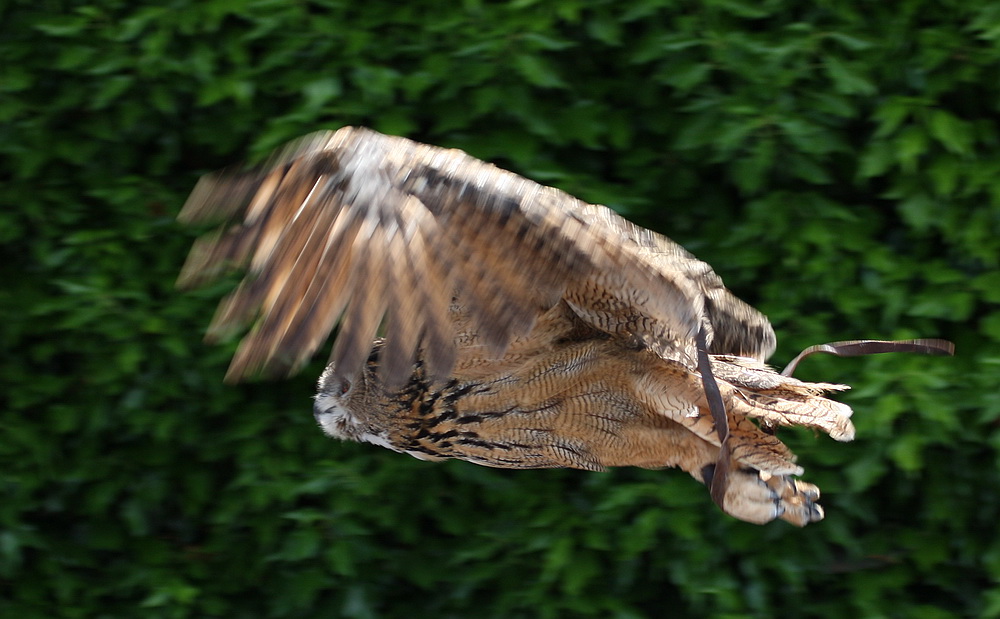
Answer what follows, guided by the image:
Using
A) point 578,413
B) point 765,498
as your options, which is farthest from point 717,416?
point 578,413

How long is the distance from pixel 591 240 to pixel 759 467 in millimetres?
600

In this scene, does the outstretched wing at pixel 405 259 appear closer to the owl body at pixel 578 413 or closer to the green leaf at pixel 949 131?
the owl body at pixel 578 413

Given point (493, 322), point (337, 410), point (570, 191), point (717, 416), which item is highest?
point (493, 322)

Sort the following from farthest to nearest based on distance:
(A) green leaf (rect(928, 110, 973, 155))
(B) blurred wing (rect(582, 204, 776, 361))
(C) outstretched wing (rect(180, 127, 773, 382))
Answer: (A) green leaf (rect(928, 110, 973, 155)) < (B) blurred wing (rect(582, 204, 776, 361)) < (C) outstretched wing (rect(180, 127, 773, 382))

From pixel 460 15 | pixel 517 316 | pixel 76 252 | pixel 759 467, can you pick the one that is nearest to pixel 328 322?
pixel 517 316

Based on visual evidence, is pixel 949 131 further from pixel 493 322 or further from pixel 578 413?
pixel 493 322

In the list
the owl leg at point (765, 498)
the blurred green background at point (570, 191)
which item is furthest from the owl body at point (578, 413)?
the blurred green background at point (570, 191)

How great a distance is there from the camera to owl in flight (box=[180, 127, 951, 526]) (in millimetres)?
1412

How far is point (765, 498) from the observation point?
1.87 metres

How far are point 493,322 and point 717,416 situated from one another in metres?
0.49

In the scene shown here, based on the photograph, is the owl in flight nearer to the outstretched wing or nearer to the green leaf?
the outstretched wing

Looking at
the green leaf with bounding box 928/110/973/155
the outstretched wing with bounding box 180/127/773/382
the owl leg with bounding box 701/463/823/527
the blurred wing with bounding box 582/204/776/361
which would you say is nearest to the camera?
the outstretched wing with bounding box 180/127/773/382

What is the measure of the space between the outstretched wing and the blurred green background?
1.05 meters

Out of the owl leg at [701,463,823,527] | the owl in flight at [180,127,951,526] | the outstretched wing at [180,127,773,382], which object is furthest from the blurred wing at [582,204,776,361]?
the outstretched wing at [180,127,773,382]
